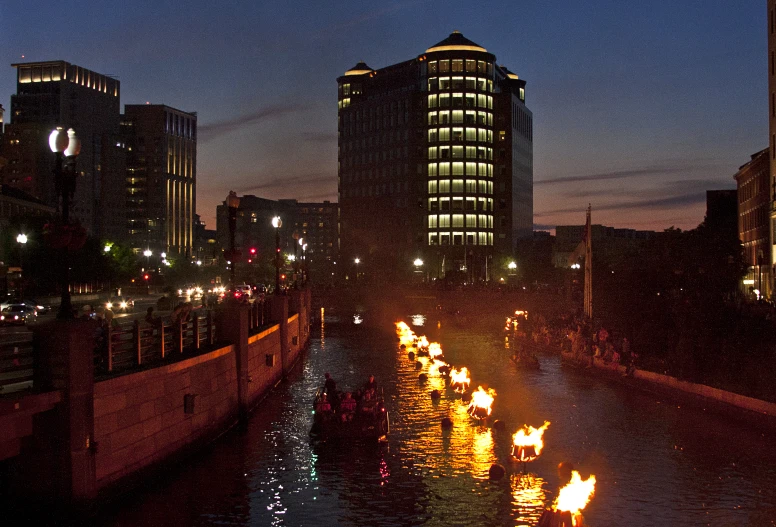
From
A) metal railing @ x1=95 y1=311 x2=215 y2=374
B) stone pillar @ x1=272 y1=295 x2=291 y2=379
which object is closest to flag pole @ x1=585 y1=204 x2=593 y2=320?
stone pillar @ x1=272 y1=295 x2=291 y2=379

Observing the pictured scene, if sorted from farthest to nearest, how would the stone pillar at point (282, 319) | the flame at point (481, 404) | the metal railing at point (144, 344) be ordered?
the stone pillar at point (282, 319) → the flame at point (481, 404) → the metal railing at point (144, 344)

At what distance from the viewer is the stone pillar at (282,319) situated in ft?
142

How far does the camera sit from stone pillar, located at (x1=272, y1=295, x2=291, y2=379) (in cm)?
4341

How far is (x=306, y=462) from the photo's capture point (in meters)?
26.0

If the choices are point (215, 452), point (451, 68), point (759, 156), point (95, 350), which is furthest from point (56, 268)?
point (451, 68)

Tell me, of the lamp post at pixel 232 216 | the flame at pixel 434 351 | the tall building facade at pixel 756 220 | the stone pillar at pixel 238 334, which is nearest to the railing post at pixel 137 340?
the stone pillar at pixel 238 334

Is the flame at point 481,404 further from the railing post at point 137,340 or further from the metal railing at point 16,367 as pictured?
the metal railing at point 16,367

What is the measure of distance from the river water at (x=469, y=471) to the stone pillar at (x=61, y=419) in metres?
1.51

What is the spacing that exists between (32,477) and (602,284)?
196ft

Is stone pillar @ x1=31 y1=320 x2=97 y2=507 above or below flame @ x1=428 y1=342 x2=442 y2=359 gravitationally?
above

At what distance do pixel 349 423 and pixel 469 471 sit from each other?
4.86 meters

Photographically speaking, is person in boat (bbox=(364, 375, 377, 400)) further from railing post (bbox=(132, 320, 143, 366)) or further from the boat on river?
railing post (bbox=(132, 320, 143, 366))

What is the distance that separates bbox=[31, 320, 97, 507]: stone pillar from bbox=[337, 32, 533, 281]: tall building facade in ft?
469

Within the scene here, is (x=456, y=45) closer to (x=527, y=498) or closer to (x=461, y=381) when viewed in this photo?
(x=461, y=381)
